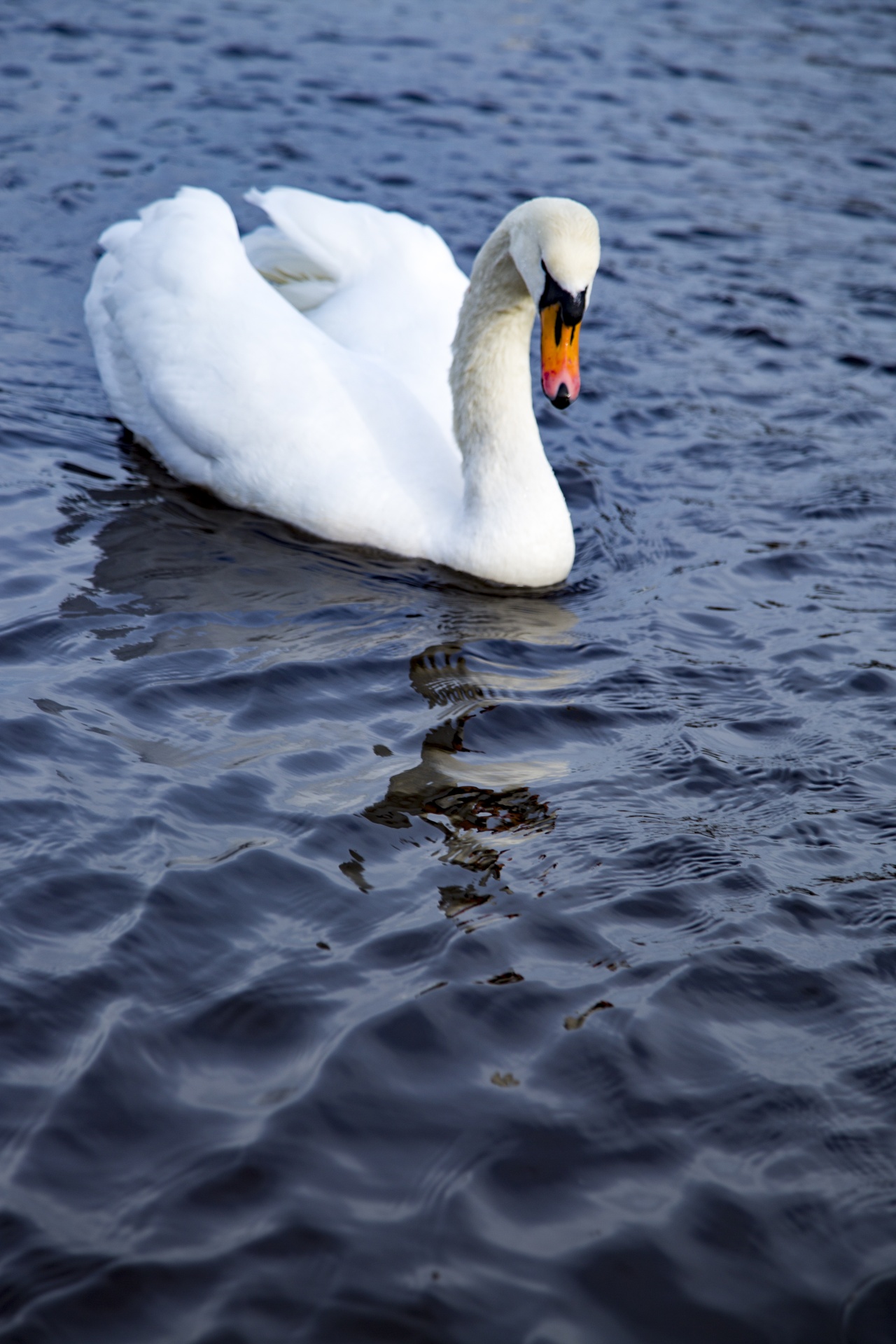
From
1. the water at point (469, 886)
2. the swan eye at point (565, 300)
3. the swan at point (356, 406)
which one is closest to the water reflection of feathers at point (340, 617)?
the water at point (469, 886)

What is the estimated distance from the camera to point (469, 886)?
4254 mm

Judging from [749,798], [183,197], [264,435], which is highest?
→ [183,197]

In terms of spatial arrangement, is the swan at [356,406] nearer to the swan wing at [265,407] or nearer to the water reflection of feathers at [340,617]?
the swan wing at [265,407]

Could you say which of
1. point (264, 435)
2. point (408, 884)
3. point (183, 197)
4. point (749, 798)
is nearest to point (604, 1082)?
point (408, 884)

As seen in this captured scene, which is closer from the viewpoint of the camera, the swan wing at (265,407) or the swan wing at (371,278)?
the swan wing at (265,407)

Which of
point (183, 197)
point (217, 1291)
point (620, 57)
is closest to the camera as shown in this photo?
point (217, 1291)

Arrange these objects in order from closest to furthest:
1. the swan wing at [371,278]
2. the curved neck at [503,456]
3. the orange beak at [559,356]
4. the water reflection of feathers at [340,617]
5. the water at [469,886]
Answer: the water at [469,886]
the water reflection of feathers at [340,617]
the orange beak at [559,356]
the curved neck at [503,456]
the swan wing at [371,278]

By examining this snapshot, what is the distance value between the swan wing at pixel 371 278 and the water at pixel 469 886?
1.04m

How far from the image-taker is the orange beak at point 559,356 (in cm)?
574

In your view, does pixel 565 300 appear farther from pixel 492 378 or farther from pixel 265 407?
pixel 265 407

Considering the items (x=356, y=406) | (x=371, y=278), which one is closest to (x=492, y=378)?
(x=356, y=406)

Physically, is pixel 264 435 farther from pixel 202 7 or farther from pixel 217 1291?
pixel 202 7

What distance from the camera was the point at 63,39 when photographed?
13328 millimetres

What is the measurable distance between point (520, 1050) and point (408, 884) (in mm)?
756
